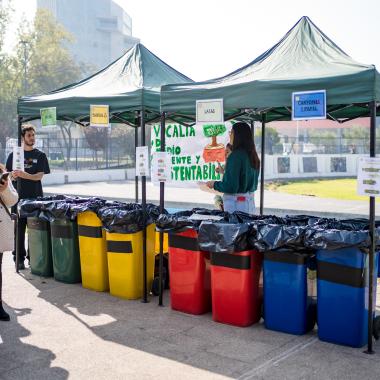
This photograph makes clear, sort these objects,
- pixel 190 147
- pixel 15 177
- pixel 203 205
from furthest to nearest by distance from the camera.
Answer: pixel 203 205 < pixel 190 147 < pixel 15 177

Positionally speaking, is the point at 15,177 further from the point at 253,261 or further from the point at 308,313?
the point at 308,313

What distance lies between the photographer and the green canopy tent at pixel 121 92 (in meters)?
6.36

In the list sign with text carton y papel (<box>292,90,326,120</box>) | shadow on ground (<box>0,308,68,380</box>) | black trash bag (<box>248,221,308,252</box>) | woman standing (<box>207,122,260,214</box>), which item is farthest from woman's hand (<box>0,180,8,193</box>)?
sign with text carton y papel (<box>292,90,326,120</box>)

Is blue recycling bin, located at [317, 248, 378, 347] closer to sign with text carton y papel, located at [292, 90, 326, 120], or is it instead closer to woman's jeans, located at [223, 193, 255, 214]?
sign with text carton y papel, located at [292, 90, 326, 120]

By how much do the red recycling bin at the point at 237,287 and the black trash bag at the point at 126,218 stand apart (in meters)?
1.21

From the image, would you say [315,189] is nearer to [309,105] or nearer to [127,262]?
[127,262]

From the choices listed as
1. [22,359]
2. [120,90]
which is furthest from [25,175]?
[22,359]

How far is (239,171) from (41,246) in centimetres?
302

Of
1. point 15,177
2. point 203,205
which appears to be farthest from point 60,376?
point 203,205

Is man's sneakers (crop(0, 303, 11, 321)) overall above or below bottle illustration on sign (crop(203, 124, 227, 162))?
below

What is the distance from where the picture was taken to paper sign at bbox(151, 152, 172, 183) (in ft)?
20.3

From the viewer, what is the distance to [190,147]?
30.4 feet

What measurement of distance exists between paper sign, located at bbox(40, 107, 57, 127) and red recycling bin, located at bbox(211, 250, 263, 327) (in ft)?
10.3

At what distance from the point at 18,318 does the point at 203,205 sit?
12.4 meters
